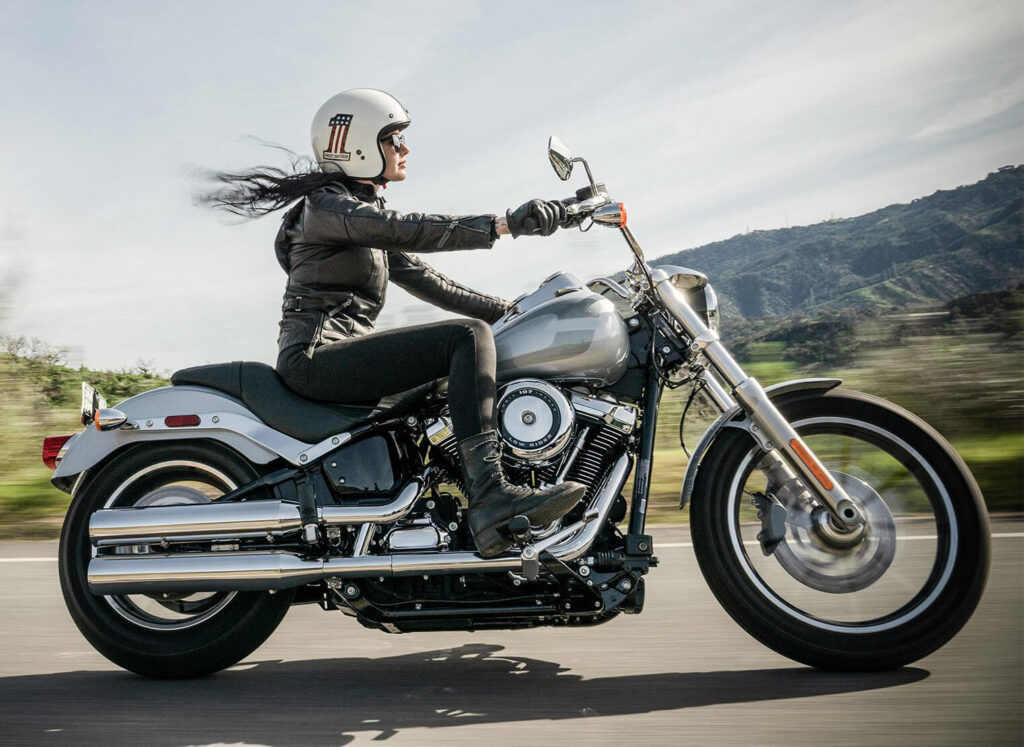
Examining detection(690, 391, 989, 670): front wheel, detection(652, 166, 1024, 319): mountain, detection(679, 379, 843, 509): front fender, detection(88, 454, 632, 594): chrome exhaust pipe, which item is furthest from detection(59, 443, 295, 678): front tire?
detection(652, 166, 1024, 319): mountain

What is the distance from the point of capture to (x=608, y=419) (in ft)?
10.5

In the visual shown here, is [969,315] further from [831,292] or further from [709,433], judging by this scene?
[709,433]

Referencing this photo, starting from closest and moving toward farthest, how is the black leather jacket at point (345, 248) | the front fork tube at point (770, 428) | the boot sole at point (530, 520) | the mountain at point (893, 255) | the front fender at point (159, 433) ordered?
the boot sole at point (530, 520) → the front fork tube at point (770, 428) → the black leather jacket at point (345, 248) → the front fender at point (159, 433) → the mountain at point (893, 255)

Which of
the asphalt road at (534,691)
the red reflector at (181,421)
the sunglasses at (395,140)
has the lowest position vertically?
the asphalt road at (534,691)

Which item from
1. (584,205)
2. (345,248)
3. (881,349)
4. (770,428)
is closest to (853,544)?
(770,428)

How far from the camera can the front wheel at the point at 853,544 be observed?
3033mm

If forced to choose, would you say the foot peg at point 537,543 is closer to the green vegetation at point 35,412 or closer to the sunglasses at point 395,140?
the sunglasses at point 395,140

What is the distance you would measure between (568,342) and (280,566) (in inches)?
45.6

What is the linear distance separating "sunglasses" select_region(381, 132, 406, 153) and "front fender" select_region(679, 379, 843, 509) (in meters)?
1.46

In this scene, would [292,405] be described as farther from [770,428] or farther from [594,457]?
[770,428]

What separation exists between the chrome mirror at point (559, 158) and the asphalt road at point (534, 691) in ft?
5.26

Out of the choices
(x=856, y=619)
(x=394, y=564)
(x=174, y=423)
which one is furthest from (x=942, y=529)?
(x=174, y=423)

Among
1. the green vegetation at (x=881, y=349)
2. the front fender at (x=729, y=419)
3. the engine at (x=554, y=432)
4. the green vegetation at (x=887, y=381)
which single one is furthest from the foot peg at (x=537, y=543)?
the green vegetation at (x=887, y=381)

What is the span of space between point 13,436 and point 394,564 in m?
5.49
